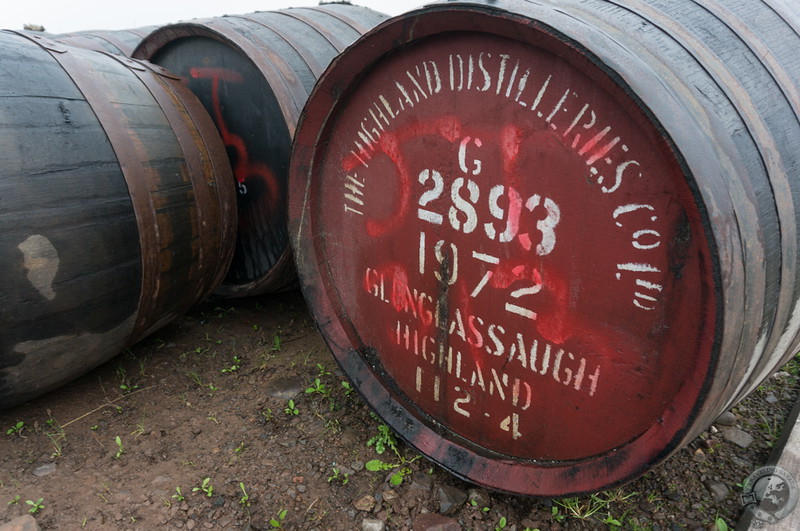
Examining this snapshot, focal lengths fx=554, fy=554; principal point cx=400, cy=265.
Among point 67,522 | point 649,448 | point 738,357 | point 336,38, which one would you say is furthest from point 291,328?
point 738,357

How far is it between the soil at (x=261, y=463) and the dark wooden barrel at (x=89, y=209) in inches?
10.4

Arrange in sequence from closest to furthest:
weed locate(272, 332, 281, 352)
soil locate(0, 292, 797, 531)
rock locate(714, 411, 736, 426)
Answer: soil locate(0, 292, 797, 531) → rock locate(714, 411, 736, 426) → weed locate(272, 332, 281, 352)

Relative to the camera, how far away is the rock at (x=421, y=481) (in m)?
2.04

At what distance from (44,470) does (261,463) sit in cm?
81

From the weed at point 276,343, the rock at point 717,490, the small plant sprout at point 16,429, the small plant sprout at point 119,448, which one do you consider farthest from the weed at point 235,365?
the rock at point 717,490

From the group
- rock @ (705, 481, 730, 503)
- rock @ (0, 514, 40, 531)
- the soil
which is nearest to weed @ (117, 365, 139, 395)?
the soil

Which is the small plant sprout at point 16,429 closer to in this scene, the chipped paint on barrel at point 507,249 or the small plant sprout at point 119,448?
the small plant sprout at point 119,448

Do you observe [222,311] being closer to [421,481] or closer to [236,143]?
[236,143]

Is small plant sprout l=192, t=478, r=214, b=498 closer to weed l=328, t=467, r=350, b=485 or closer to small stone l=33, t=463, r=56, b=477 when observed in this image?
weed l=328, t=467, r=350, b=485

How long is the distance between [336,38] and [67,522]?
2.63 m

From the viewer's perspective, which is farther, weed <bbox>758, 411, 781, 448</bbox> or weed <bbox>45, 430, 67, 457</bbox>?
weed <bbox>758, 411, 781, 448</bbox>

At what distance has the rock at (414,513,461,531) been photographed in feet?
6.13

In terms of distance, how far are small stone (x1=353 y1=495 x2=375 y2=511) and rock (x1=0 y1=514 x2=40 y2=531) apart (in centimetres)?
106

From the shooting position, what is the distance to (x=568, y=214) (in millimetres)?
1444
